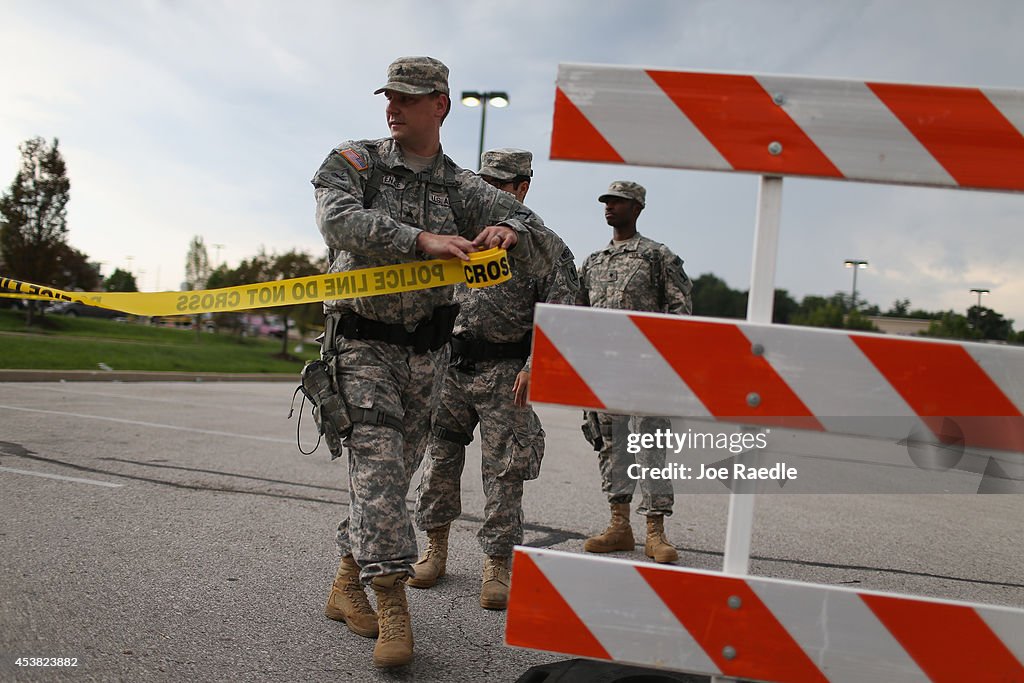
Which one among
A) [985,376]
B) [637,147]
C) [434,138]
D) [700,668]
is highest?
[434,138]

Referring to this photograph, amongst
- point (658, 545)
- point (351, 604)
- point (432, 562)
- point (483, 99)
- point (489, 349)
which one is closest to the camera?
point (351, 604)

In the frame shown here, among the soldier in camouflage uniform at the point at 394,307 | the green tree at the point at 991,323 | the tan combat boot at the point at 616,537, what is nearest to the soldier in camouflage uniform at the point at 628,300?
the tan combat boot at the point at 616,537

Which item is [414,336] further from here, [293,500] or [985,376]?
[293,500]

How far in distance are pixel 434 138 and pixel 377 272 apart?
698mm

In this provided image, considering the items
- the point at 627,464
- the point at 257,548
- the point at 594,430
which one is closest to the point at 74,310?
the point at 257,548

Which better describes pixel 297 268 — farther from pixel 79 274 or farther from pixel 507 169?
pixel 507 169

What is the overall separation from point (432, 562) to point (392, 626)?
106 cm

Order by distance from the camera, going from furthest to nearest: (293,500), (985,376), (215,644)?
(293,500) < (215,644) < (985,376)

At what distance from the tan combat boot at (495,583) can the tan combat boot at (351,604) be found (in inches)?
22.1

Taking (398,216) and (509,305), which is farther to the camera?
(509,305)

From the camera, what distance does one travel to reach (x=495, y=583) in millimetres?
3604

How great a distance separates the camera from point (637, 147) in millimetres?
1835

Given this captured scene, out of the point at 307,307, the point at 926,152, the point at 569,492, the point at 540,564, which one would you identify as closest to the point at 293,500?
the point at 569,492

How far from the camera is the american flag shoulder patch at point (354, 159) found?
124 inches
